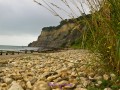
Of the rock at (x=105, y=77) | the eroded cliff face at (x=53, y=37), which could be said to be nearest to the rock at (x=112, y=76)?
the rock at (x=105, y=77)

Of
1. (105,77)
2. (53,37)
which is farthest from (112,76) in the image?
(53,37)

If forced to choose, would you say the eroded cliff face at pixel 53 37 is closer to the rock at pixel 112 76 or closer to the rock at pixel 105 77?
the rock at pixel 105 77

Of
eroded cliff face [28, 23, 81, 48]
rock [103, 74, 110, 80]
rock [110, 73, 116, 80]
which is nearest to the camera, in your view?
rock [110, 73, 116, 80]

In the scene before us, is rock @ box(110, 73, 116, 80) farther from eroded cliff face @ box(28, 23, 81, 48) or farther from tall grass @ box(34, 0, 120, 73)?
eroded cliff face @ box(28, 23, 81, 48)

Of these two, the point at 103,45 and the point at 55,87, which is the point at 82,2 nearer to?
the point at 103,45

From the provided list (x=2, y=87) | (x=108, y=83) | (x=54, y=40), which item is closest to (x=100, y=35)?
(x=108, y=83)

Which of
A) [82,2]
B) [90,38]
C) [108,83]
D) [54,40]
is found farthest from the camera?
[54,40]

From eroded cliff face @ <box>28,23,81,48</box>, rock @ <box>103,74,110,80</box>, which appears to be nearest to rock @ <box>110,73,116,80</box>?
rock @ <box>103,74,110,80</box>

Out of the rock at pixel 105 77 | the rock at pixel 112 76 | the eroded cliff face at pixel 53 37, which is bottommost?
the rock at pixel 105 77

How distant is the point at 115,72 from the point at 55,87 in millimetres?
737

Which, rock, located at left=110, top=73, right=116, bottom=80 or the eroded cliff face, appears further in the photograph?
the eroded cliff face

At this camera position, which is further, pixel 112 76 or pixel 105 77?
pixel 105 77

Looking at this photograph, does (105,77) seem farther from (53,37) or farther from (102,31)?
(53,37)

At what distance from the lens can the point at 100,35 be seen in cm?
436
